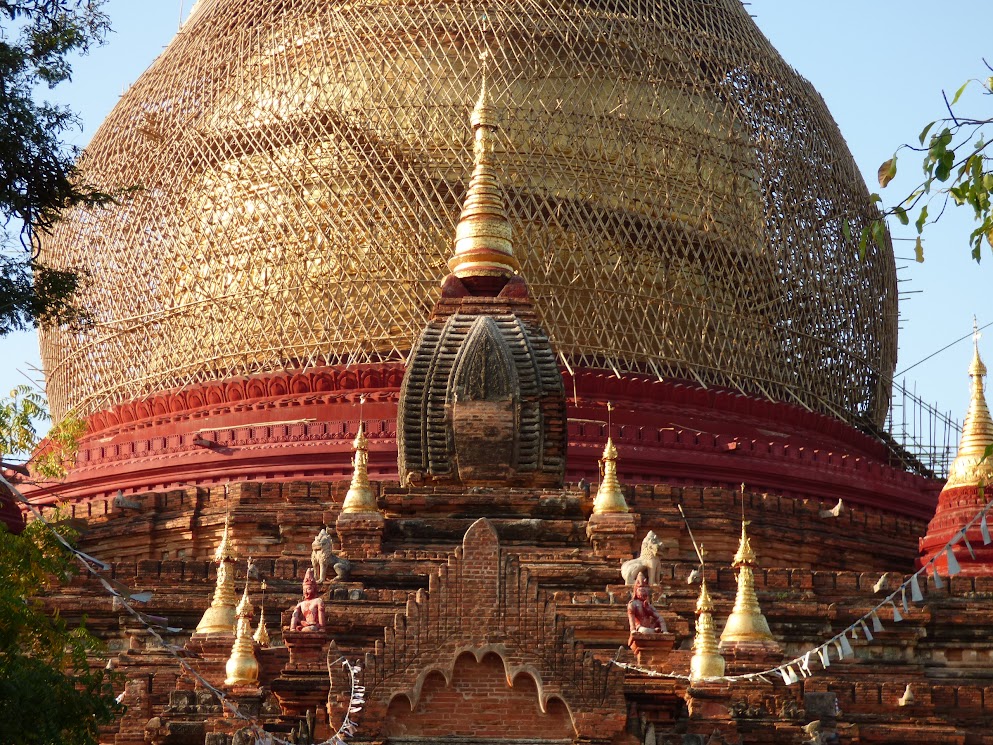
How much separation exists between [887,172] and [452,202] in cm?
2444

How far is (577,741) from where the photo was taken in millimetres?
20484

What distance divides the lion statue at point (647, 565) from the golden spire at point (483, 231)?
5357 millimetres

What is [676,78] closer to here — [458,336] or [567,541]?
[458,336]

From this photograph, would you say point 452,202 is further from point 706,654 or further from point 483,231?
point 706,654

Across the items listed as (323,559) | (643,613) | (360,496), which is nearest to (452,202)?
(360,496)

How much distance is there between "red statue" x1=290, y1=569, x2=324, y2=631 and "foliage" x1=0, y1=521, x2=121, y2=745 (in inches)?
146

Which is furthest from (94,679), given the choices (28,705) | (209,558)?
(209,558)

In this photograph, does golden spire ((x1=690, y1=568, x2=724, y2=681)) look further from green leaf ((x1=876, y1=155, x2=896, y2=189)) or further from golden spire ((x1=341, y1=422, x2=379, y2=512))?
green leaf ((x1=876, y1=155, x2=896, y2=189))

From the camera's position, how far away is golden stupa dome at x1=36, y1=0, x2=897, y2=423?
1484 inches

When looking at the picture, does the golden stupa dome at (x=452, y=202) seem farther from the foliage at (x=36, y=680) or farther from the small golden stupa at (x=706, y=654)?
the foliage at (x=36, y=680)

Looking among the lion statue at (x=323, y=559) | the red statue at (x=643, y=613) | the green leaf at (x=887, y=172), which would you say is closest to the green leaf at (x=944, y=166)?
the green leaf at (x=887, y=172)

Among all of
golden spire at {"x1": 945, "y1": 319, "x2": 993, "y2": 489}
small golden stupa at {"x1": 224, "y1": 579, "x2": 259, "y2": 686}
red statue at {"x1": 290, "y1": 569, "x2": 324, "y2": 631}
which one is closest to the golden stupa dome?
golden spire at {"x1": 945, "y1": 319, "x2": 993, "y2": 489}

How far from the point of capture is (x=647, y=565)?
2653cm

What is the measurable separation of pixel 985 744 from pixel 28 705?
12103mm
